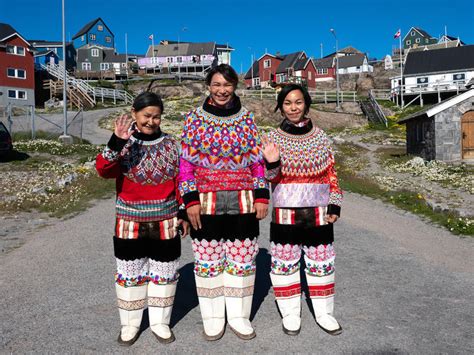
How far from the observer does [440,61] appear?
164 ft

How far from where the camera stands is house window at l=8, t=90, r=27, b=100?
1699 inches

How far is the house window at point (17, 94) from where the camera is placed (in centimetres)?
4316

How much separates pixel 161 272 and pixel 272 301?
1.56 m

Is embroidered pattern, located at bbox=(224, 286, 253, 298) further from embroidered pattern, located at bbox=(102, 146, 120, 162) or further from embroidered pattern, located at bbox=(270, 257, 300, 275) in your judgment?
embroidered pattern, located at bbox=(102, 146, 120, 162)

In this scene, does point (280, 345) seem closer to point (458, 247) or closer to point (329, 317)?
point (329, 317)

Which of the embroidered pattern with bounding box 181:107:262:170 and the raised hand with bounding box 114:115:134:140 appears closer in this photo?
the raised hand with bounding box 114:115:134:140

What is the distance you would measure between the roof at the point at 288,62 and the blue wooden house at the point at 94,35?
34.8 meters

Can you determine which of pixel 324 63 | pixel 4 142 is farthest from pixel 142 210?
pixel 324 63

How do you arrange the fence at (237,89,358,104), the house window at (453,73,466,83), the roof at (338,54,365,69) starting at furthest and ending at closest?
the roof at (338,54,365,69)
the house window at (453,73,466,83)
the fence at (237,89,358,104)

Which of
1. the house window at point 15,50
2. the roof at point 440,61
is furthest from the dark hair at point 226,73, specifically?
the roof at point 440,61

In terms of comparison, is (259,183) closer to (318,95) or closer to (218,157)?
(218,157)

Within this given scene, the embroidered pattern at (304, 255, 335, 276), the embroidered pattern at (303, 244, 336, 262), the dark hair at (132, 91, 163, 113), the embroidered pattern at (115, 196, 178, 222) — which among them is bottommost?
the embroidered pattern at (304, 255, 335, 276)

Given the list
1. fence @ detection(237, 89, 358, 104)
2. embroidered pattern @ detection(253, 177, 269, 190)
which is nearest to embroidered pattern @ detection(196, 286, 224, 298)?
embroidered pattern @ detection(253, 177, 269, 190)

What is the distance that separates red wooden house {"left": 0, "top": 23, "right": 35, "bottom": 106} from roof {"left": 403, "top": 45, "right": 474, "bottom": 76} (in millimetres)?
43690
